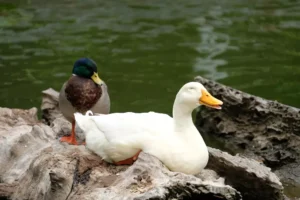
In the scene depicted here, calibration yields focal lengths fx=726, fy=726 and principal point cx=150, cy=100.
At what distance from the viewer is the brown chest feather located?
6.35 metres

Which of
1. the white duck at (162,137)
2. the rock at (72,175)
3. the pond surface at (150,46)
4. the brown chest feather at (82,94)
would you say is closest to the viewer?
the rock at (72,175)

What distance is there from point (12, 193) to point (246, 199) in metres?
1.83

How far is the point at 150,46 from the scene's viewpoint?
39.4 ft

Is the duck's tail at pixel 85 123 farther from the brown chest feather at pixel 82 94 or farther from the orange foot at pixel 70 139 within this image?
the brown chest feather at pixel 82 94

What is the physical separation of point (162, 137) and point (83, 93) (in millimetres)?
1570

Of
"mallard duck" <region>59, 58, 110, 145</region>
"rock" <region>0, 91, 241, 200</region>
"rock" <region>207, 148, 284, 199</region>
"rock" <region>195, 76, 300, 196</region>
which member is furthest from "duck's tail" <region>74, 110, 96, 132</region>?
"rock" <region>195, 76, 300, 196</region>

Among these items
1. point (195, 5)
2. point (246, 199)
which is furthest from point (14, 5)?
point (246, 199)

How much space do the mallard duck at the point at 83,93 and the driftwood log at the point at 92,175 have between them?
0.21 meters

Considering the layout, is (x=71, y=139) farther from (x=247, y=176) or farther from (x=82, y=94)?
(x=247, y=176)

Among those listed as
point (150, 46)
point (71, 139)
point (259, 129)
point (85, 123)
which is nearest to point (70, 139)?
point (71, 139)

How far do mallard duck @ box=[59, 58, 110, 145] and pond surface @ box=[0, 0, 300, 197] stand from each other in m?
2.33

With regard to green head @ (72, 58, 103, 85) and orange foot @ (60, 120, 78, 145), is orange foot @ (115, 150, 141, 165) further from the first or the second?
green head @ (72, 58, 103, 85)

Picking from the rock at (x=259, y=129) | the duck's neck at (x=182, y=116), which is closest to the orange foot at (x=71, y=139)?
the duck's neck at (x=182, y=116)

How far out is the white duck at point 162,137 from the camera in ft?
16.2
